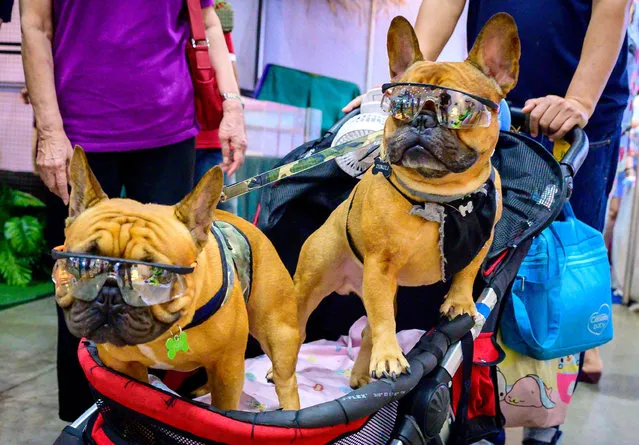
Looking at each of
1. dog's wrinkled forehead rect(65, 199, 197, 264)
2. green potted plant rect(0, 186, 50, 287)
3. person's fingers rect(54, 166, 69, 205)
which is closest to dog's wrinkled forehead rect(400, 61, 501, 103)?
dog's wrinkled forehead rect(65, 199, 197, 264)

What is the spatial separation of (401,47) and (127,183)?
88 cm

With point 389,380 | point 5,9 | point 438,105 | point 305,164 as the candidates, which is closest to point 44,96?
point 5,9

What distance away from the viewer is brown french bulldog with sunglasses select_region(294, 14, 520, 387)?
4.43 feet

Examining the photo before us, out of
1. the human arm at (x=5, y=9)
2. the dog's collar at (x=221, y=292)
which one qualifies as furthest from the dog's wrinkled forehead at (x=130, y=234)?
the human arm at (x=5, y=9)

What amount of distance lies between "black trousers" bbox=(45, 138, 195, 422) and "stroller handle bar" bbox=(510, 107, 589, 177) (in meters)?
0.93

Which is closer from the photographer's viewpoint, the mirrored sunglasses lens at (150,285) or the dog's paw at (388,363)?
the mirrored sunglasses lens at (150,285)

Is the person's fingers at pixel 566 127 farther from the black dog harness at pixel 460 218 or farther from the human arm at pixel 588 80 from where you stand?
the black dog harness at pixel 460 218

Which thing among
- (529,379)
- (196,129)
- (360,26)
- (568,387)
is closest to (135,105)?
(196,129)

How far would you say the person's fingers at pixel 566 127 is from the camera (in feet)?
6.01

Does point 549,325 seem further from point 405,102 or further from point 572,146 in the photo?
point 405,102

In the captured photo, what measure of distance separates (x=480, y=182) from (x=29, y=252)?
13.6 ft

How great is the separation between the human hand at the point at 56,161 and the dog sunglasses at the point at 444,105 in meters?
A: 0.86

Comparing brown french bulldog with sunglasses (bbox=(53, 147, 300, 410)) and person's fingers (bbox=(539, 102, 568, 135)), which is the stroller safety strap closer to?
brown french bulldog with sunglasses (bbox=(53, 147, 300, 410))

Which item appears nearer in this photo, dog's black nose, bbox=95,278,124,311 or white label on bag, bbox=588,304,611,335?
dog's black nose, bbox=95,278,124,311
